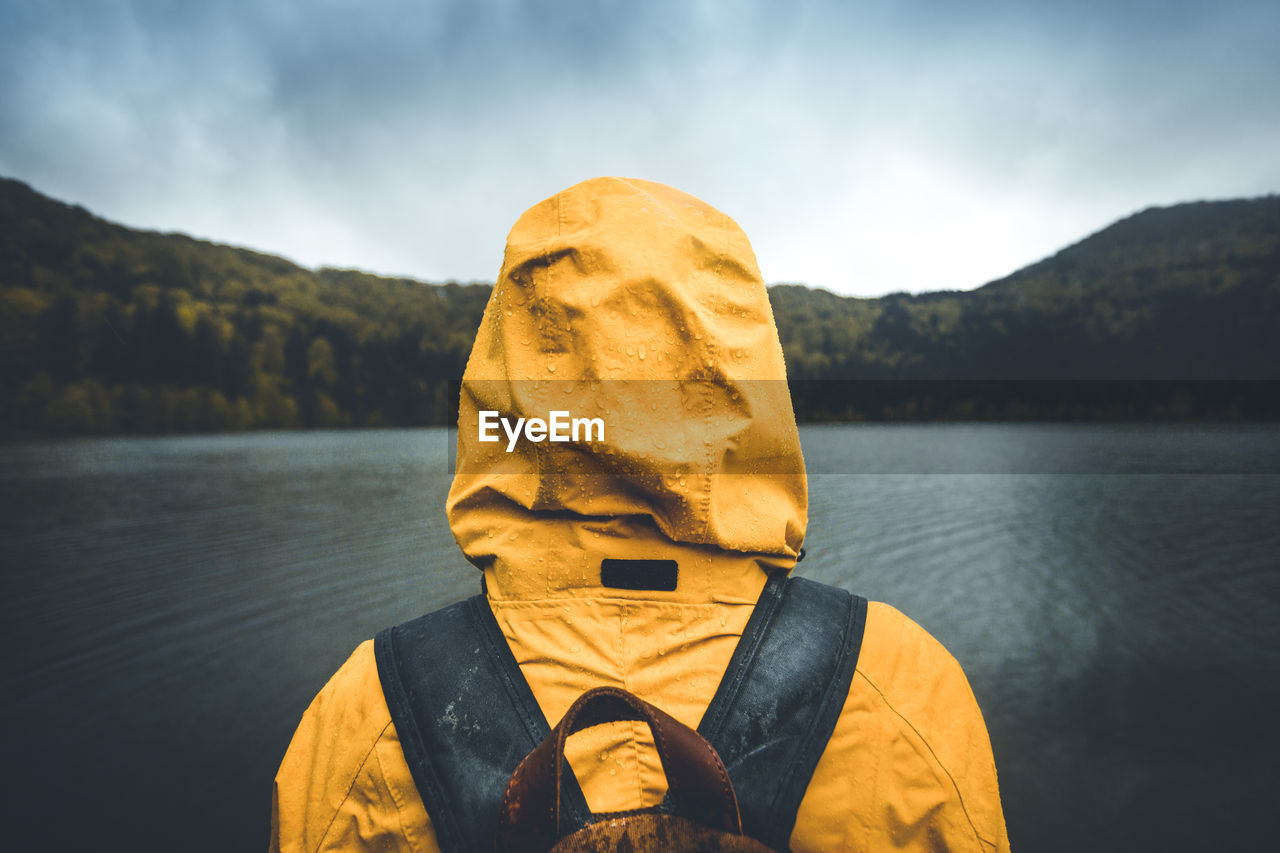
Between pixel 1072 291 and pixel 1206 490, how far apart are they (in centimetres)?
6407

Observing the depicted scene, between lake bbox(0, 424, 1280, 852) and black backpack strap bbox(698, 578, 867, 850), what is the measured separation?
1.87 meters

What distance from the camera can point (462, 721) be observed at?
76 cm

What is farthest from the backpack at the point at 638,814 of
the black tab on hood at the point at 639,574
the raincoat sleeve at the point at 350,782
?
the raincoat sleeve at the point at 350,782

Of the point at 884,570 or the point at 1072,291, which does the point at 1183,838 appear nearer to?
the point at 884,570

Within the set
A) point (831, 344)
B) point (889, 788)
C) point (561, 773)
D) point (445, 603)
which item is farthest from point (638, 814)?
point (831, 344)

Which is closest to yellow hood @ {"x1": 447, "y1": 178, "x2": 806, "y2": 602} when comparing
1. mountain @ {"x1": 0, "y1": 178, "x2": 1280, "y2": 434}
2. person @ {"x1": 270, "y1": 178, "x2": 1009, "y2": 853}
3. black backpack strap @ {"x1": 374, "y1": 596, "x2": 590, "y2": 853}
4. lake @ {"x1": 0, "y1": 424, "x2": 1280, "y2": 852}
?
person @ {"x1": 270, "y1": 178, "x2": 1009, "y2": 853}

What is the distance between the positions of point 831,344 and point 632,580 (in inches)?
2549

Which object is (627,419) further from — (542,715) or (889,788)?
(889,788)

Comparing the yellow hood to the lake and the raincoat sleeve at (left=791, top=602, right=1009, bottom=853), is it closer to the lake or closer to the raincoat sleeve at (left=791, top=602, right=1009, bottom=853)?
the raincoat sleeve at (left=791, top=602, right=1009, bottom=853)

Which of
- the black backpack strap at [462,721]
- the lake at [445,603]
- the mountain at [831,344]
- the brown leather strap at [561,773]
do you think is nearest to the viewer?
the brown leather strap at [561,773]

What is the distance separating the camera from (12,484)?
1856 centimetres

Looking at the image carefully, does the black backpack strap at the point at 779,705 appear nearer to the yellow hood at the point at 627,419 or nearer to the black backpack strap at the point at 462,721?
the yellow hood at the point at 627,419

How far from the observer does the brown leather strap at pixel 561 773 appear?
54cm

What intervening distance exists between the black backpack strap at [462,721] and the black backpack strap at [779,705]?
24 centimetres
